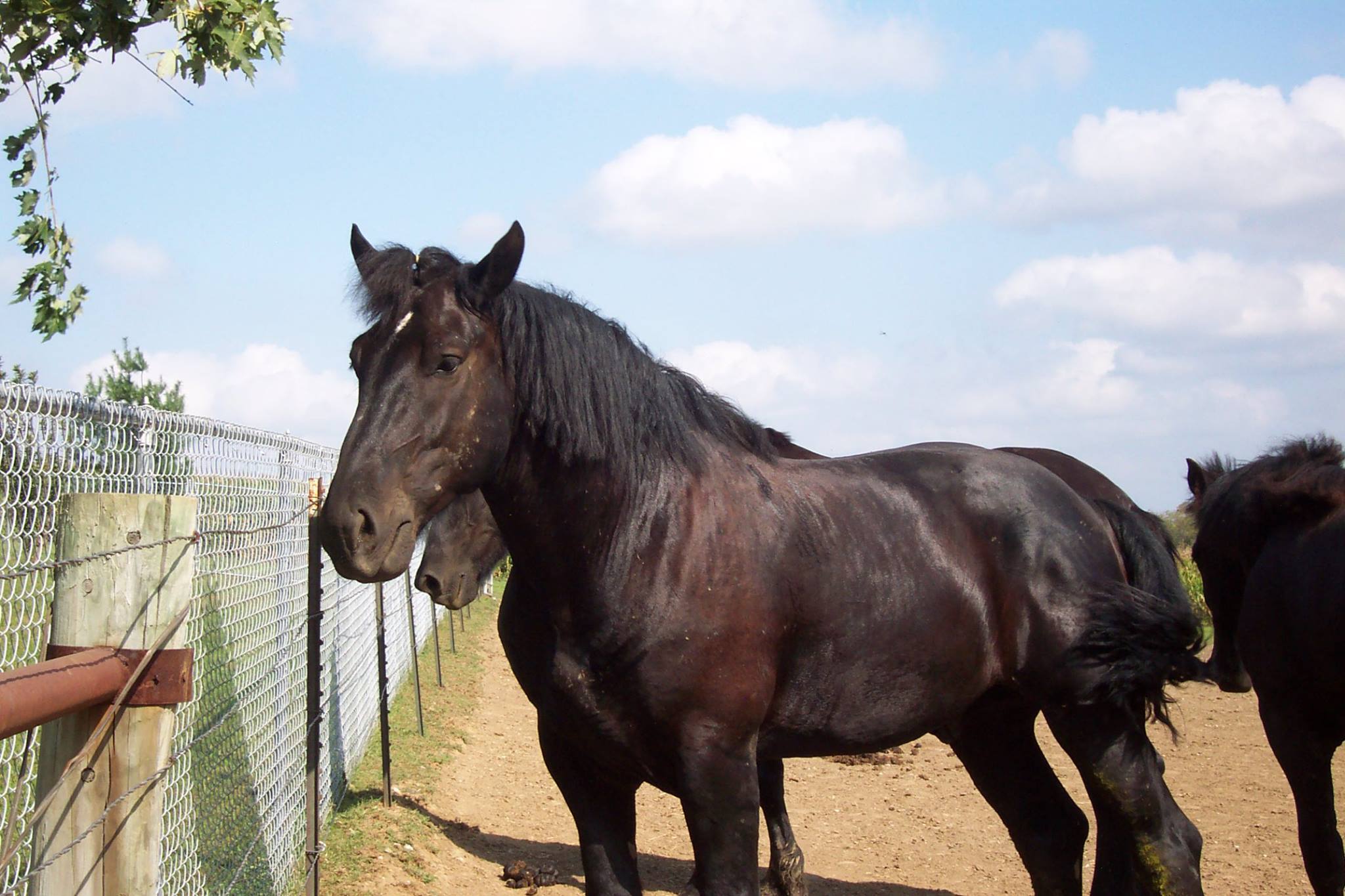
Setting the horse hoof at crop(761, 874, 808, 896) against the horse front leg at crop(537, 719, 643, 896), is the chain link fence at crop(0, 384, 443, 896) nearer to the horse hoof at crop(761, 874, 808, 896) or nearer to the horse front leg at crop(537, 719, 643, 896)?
the horse front leg at crop(537, 719, 643, 896)

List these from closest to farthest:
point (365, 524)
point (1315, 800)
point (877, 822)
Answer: point (365, 524), point (1315, 800), point (877, 822)

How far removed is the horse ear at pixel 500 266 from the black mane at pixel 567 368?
0.15ft

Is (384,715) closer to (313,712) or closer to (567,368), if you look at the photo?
(313,712)

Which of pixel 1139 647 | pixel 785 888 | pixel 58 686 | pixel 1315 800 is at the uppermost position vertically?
pixel 58 686

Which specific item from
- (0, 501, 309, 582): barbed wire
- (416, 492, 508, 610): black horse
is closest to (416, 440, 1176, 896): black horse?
(416, 492, 508, 610): black horse

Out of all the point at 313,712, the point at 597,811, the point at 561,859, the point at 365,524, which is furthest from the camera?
the point at 561,859

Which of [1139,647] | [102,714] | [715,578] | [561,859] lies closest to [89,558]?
[102,714]

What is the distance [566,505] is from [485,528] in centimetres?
217

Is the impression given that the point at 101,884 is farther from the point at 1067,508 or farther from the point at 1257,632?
the point at 1257,632

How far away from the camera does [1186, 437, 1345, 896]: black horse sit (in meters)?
4.92

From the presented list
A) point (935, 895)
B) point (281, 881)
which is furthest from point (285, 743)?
point (935, 895)

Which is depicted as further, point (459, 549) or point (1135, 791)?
point (459, 549)

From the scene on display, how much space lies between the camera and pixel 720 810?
11.6ft

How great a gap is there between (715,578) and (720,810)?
0.69 meters
